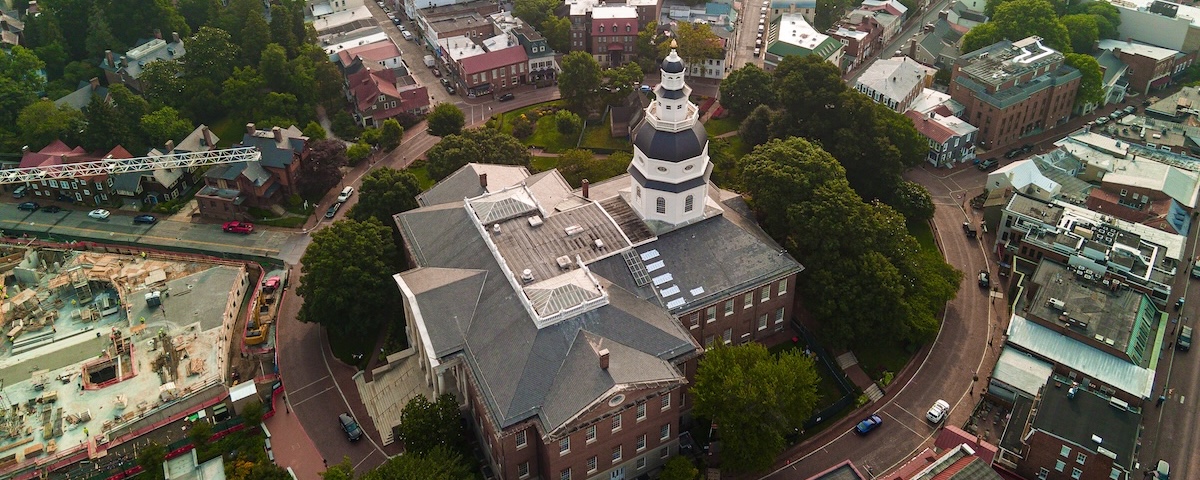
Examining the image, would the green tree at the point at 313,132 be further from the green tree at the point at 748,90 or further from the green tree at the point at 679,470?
the green tree at the point at 679,470

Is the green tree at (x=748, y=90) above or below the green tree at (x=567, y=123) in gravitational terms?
above

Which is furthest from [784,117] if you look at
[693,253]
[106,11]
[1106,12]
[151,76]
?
[106,11]

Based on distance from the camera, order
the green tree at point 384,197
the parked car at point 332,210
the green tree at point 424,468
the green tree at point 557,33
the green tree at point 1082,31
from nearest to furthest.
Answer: the green tree at point 424,468, the green tree at point 384,197, the parked car at point 332,210, the green tree at point 1082,31, the green tree at point 557,33

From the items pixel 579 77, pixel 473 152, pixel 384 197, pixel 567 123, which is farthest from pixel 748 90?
pixel 384 197

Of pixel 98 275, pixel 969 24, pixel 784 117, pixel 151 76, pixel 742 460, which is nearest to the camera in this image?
pixel 742 460

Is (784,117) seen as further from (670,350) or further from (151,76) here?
(151,76)

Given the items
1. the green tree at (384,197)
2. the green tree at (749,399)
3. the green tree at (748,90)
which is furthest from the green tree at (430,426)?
the green tree at (748,90)

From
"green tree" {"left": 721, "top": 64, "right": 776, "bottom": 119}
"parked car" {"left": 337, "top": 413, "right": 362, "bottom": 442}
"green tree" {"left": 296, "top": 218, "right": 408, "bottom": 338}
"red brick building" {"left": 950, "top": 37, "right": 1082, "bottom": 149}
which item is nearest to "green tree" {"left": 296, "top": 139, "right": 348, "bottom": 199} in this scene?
"green tree" {"left": 296, "top": 218, "right": 408, "bottom": 338}
